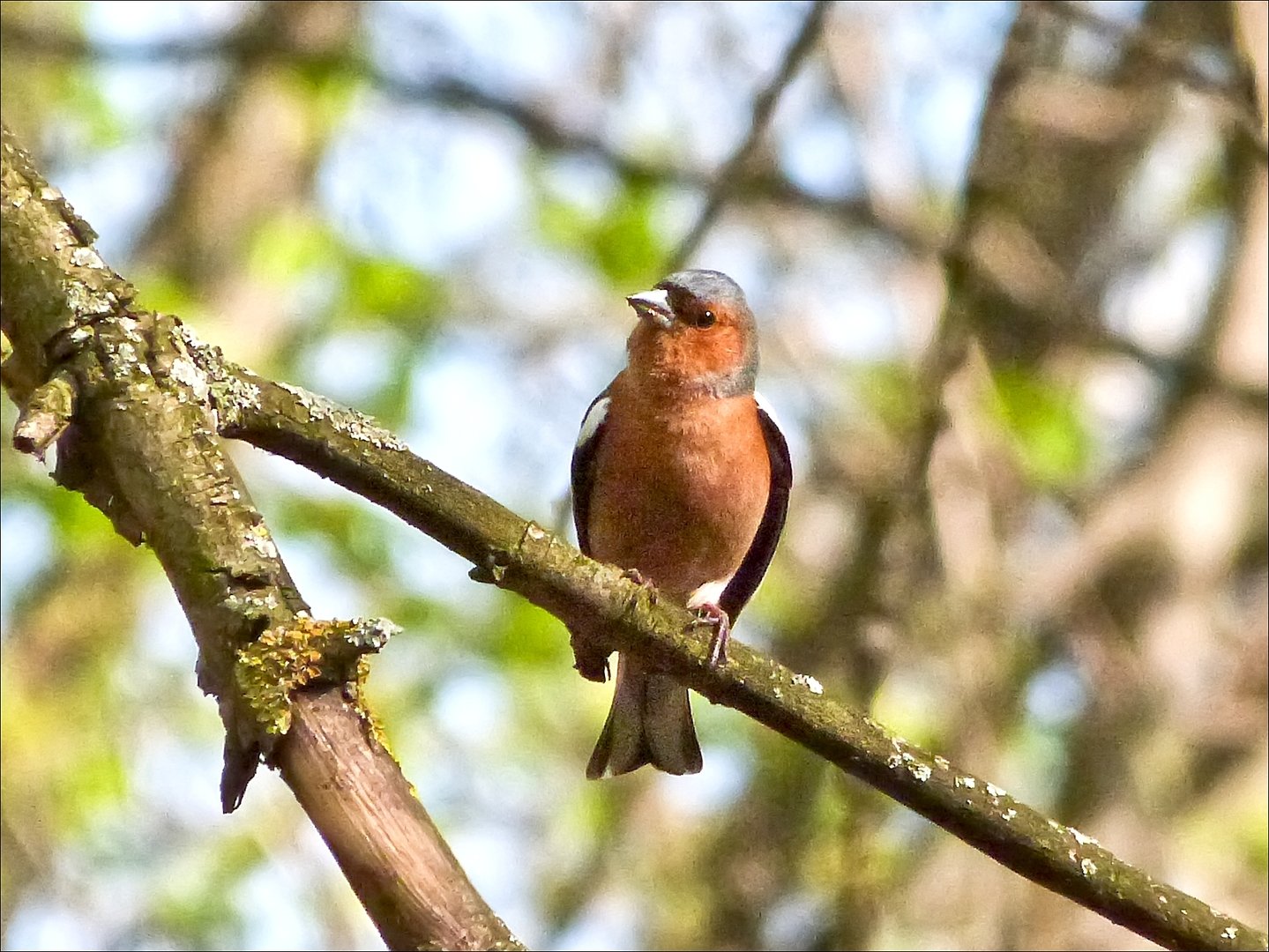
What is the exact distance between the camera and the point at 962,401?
680 cm

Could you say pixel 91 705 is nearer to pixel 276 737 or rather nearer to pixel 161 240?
pixel 161 240

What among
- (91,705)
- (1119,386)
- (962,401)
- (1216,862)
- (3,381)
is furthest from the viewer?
(1119,386)

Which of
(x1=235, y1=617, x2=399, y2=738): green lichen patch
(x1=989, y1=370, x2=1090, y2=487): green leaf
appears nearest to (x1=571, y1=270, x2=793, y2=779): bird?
(x1=989, y1=370, x2=1090, y2=487): green leaf

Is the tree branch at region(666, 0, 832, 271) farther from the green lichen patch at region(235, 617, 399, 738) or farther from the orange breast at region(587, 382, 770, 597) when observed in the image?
the green lichen patch at region(235, 617, 399, 738)

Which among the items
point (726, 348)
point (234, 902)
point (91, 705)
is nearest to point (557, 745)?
point (234, 902)

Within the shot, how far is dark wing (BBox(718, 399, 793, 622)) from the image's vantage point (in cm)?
561

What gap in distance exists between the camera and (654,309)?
571 cm

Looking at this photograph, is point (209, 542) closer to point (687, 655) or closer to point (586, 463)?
point (687, 655)

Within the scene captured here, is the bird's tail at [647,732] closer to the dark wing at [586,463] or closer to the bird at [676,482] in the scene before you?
the bird at [676,482]

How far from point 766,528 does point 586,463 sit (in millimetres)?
747

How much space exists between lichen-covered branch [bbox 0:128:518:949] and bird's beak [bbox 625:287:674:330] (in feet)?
9.52

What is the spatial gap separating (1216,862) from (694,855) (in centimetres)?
315

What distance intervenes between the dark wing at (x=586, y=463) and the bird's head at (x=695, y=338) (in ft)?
0.73

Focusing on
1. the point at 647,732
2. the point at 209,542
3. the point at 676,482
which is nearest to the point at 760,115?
the point at 676,482
